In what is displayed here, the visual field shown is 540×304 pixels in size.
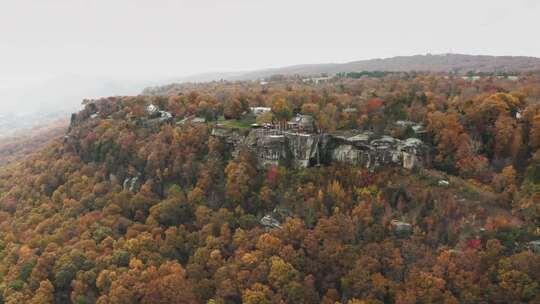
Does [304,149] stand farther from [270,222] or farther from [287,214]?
[270,222]

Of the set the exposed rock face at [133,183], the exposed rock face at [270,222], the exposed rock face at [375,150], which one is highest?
the exposed rock face at [375,150]

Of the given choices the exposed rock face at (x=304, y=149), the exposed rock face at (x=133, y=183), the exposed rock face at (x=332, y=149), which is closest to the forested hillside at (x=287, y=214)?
the exposed rock face at (x=133, y=183)

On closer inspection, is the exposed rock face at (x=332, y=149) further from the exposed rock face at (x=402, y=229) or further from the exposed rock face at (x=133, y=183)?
the exposed rock face at (x=133, y=183)

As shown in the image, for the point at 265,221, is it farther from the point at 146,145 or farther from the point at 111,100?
the point at 111,100

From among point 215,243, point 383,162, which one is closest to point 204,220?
point 215,243

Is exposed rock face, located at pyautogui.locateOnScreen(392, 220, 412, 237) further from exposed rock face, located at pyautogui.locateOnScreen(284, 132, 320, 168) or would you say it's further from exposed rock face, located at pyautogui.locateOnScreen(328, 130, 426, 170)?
exposed rock face, located at pyautogui.locateOnScreen(284, 132, 320, 168)

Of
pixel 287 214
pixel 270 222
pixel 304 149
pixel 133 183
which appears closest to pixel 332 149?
pixel 304 149

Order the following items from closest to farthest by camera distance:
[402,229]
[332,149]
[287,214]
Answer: [402,229] < [287,214] < [332,149]
